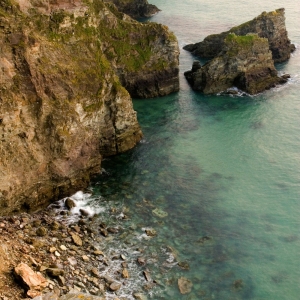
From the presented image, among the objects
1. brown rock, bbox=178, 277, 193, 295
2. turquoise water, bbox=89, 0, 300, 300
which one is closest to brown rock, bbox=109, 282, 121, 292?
turquoise water, bbox=89, 0, 300, 300

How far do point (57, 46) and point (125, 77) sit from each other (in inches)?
887

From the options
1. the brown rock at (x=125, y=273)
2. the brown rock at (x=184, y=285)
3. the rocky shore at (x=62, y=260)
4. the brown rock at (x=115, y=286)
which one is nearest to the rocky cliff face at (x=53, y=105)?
the rocky shore at (x=62, y=260)

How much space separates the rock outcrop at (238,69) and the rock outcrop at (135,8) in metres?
50.8

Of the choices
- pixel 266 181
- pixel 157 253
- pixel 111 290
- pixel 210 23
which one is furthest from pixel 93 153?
pixel 210 23

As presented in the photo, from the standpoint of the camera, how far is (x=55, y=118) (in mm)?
33188

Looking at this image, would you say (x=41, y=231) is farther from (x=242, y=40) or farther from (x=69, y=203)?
(x=242, y=40)

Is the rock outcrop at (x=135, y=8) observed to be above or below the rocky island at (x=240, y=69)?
above

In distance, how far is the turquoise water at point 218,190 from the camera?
28.5m

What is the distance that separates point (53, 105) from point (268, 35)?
55242 millimetres

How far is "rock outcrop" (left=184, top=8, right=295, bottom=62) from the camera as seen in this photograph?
7219cm

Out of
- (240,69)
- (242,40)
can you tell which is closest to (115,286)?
(240,69)

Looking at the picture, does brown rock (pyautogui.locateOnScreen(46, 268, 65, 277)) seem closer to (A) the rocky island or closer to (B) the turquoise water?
(B) the turquoise water

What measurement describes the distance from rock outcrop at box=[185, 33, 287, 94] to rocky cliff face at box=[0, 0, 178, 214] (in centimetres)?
2244

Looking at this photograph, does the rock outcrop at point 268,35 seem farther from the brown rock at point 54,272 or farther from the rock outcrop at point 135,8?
the brown rock at point 54,272
